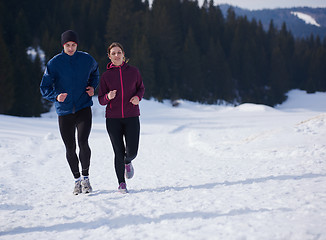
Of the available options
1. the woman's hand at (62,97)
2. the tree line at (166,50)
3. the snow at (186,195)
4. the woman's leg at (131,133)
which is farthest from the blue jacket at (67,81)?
the tree line at (166,50)

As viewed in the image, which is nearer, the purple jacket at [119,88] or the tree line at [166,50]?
the purple jacket at [119,88]

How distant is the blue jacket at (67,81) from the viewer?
3.39 meters

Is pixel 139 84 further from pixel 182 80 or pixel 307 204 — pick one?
pixel 182 80

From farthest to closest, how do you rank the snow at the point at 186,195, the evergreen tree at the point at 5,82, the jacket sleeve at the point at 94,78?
the evergreen tree at the point at 5,82 < the jacket sleeve at the point at 94,78 < the snow at the point at 186,195

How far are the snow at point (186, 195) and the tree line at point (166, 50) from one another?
23185 millimetres

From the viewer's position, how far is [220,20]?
60875 millimetres

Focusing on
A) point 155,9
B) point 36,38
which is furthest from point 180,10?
point 36,38

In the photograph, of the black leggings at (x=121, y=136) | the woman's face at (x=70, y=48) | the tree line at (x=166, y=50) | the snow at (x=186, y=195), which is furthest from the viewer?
the tree line at (x=166, y=50)

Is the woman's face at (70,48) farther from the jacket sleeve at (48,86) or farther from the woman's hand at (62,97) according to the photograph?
the woman's hand at (62,97)

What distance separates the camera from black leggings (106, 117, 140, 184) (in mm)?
3559

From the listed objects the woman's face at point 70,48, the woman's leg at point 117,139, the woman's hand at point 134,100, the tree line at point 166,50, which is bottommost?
the woman's leg at point 117,139

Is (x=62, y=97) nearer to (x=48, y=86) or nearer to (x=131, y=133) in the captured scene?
(x=48, y=86)

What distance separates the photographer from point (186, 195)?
3424mm

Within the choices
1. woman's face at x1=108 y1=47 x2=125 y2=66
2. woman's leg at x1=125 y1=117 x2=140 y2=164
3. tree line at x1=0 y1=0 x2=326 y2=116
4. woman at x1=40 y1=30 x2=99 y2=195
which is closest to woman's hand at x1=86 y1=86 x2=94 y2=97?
woman at x1=40 y1=30 x2=99 y2=195
